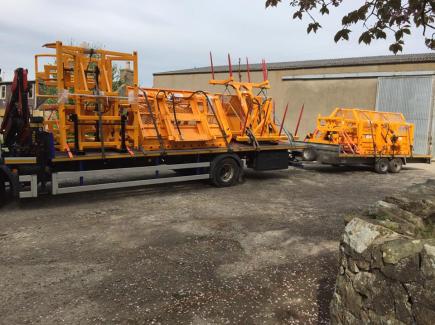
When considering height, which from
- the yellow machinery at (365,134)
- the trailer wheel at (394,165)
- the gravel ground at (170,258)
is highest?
the yellow machinery at (365,134)

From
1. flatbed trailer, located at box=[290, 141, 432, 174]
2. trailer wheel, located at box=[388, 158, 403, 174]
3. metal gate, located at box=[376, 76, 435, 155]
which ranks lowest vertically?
trailer wheel, located at box=[388, 158, 403, 174]

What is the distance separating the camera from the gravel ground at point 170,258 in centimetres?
371

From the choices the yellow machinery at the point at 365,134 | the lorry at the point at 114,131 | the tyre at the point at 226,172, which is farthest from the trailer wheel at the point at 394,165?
the tyre at the point at 226,172

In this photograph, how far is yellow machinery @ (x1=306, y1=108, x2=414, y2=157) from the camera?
42.9 ft

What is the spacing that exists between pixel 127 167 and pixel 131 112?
1324mm

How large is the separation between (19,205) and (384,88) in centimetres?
1736

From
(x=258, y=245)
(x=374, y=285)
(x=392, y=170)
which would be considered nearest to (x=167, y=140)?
(x=258, y=245)

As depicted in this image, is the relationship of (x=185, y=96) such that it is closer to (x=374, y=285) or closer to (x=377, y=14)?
(x=377, y=14)

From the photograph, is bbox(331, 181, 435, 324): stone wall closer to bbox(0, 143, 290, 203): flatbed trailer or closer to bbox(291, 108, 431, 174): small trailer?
bbox(0, 143, 290, 203): flatbed trailer

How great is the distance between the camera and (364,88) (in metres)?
19.5

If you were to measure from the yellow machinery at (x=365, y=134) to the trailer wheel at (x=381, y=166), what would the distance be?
0.21 metres

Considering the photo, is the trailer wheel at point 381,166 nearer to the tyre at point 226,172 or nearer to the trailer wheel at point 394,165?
the trailer wheel at point 394,165

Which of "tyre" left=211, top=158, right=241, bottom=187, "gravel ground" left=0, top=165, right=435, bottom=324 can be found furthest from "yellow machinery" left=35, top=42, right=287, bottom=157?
"gravel ground" left=0, top=165, right=435, bottom=324

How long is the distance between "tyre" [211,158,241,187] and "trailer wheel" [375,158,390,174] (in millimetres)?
5953
